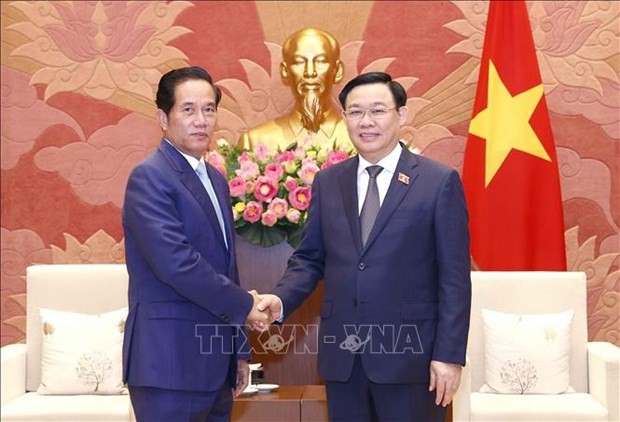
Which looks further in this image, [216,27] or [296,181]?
[216,27]

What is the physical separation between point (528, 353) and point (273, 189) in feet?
4.32

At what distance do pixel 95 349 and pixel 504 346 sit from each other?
1.76m

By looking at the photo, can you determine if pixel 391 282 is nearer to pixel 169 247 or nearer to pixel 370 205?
pixel 370 205

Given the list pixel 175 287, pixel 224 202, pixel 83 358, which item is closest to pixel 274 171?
pixel 224 202

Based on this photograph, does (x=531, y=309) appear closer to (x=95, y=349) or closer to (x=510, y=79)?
(x=510, y=79)

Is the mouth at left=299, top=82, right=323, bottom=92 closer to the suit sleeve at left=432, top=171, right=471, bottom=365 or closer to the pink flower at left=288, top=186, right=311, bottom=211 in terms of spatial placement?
the pink flower at left=288, top=186, right=311, bottom=211

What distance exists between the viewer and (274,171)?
3.54 m

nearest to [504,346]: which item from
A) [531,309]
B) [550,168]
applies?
[531,309]

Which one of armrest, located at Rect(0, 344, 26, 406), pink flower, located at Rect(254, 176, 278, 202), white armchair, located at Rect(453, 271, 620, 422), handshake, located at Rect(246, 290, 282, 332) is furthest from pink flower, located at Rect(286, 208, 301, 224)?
armrest, located at Rect(0, 344, 26, 406)

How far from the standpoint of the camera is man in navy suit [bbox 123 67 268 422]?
93.4 inches

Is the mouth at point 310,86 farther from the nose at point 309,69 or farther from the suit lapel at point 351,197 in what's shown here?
the suit lapel at point 351,197

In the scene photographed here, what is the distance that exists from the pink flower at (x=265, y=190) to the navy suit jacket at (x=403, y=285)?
926 mm

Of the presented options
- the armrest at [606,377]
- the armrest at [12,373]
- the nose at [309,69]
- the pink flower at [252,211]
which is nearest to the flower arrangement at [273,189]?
the pink flower at [252,211]

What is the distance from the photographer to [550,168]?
426cm
